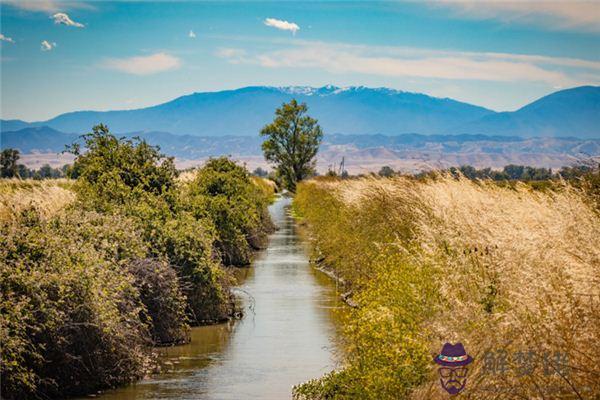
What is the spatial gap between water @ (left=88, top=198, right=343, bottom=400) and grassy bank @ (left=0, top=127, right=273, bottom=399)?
509 mm

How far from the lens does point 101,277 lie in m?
13.1

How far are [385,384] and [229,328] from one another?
8.60 meters

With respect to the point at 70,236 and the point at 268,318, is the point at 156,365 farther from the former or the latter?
the point at 268,318

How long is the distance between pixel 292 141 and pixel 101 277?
3286 inches

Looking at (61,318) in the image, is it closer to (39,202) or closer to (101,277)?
(101,277)

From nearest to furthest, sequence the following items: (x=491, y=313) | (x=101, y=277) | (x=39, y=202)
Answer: (x=491, y=313) < (x=101, y=277) < (x=39, y=202)

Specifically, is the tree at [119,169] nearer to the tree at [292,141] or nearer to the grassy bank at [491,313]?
the grassy bank at [491,313]

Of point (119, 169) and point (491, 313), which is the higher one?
point (119, 169)

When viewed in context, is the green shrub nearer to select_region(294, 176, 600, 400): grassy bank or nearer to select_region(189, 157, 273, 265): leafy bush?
select_region(294, 176, 600, 400): grassy bank

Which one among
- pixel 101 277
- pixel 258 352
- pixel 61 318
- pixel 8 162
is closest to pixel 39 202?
pixel 258 352

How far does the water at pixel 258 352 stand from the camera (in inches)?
513

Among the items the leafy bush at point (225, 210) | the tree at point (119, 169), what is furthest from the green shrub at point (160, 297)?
the leafy bush at point (225, 210)

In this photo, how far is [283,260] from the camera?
3077cm

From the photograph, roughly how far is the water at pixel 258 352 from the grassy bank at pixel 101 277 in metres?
0.51
